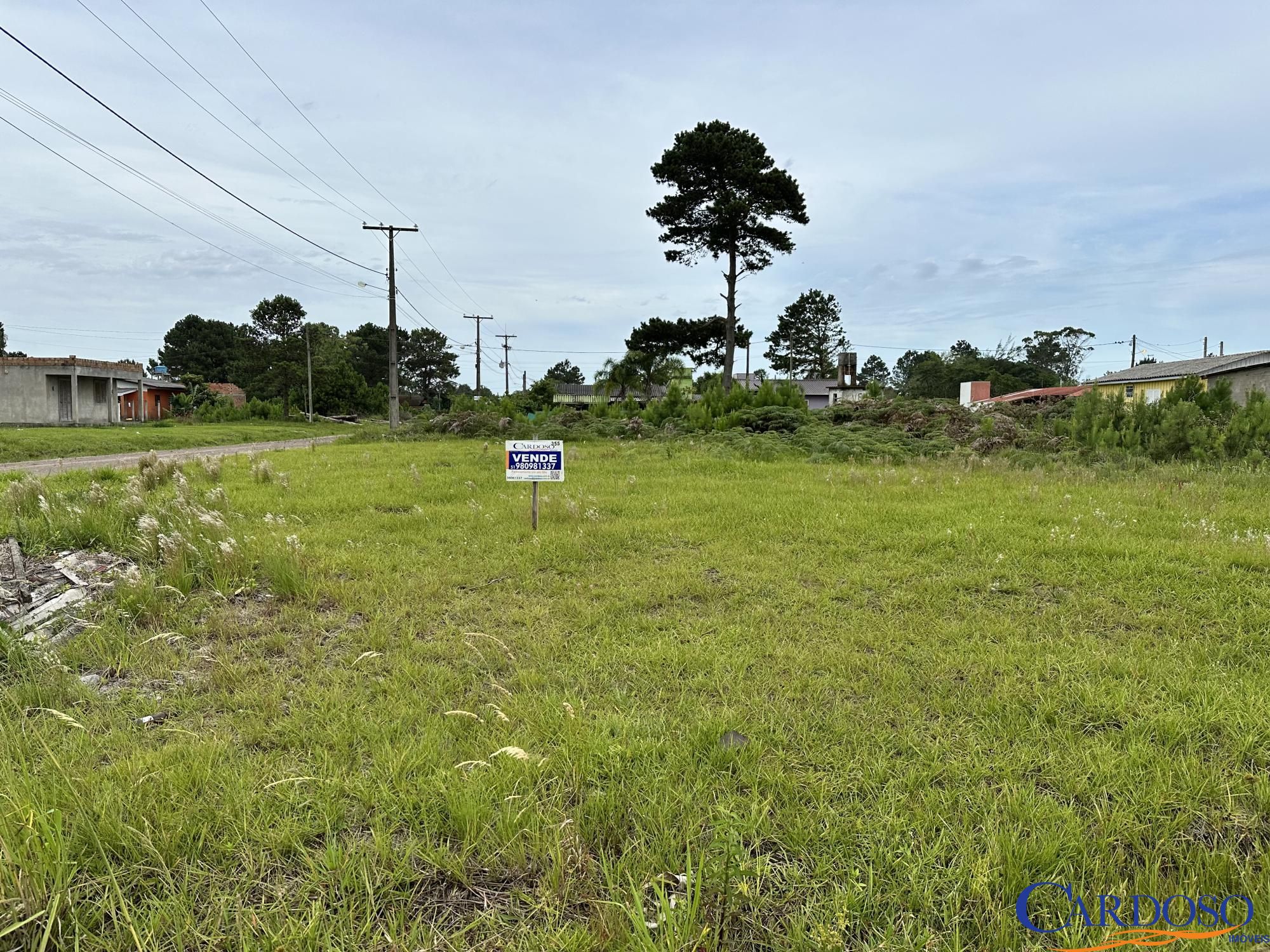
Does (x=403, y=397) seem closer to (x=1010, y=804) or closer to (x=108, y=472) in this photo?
(x=108, y=472)

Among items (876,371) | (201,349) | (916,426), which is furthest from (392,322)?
(876,371)

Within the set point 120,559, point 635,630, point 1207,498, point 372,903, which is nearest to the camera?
point 372,903

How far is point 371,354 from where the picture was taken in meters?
68.9

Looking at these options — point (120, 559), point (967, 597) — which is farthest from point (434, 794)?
point (120, 559)

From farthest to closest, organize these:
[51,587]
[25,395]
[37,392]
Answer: [37,392]
[25,395]
[51,587]

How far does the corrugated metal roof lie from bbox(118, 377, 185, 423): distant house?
49302 mm

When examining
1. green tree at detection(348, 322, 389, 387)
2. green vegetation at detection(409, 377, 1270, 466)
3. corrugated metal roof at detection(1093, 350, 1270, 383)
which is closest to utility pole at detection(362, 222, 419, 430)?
green vegetation at detection(409, 377, 1270, 466)

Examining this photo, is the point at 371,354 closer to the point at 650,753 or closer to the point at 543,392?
the point at 543,392

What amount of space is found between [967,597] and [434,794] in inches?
144

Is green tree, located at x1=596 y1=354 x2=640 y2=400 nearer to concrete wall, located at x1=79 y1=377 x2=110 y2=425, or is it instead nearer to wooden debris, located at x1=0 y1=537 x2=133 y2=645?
concrete wall, located at x1=79 y1=377 x2=110 y2=425

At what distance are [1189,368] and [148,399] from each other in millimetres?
58659

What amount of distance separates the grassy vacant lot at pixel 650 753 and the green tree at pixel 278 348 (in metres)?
43.2

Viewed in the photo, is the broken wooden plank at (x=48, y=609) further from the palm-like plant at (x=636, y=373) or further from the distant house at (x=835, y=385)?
the distant house at (x=835, y=385)

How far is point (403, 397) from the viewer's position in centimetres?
6419
